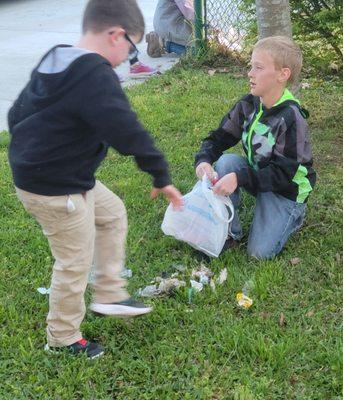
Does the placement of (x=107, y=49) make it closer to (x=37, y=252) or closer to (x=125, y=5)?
(x=125, y=5)

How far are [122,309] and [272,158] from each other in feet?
4.01

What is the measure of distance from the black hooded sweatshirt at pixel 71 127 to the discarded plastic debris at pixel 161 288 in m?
0.85

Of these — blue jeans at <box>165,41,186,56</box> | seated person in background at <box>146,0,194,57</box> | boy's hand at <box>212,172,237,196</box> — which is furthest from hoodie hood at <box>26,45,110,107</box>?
blue jeans at <box>165,41,186,56</box>

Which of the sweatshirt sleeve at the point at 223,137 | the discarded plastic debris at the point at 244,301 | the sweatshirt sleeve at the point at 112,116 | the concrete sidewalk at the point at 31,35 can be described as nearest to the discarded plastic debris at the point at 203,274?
the discarded plastic debris at the point at 244,301

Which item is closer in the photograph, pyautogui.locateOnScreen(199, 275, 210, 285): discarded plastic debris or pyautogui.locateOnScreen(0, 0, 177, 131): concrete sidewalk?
pyautogui.locateOnScreen(199, 275, 210, 285): discarded plastic debris

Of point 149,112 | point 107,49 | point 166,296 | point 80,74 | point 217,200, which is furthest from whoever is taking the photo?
point 149,112

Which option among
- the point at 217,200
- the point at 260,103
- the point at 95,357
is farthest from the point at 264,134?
the point at 95,357

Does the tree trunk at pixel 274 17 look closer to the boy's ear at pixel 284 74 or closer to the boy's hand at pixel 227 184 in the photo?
the boy's ear at pixel 284 74

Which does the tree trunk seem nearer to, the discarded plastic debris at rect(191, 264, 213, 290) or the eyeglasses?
the discarded plastic debris at rect(191, 264, 213, 290)

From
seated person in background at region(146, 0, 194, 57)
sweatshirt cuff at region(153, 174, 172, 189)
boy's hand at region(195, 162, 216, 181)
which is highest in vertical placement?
sweatshirt cuff at region(153, 174, 172, 189)

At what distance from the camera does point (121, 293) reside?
8.99 feet

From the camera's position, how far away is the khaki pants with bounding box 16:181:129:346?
2391 mm

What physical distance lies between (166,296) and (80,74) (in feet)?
4.37

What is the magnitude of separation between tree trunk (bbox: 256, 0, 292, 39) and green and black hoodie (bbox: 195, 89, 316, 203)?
3.36ft
